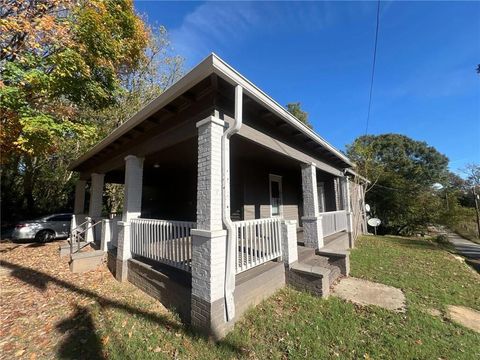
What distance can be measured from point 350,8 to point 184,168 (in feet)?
23.5

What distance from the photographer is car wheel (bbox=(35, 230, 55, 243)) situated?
38.1 ft

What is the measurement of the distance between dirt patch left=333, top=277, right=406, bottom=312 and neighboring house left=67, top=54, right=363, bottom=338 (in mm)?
363

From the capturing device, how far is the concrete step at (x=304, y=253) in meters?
5.84

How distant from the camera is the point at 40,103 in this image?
8375 millimetres

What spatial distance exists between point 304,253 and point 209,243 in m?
3.42

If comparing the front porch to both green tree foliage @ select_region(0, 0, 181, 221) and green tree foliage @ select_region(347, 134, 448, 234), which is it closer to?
green tree foliage @ select_region(0, 0, 181, 221)

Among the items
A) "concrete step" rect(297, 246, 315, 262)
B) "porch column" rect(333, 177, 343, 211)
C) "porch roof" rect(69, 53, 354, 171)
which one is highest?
"porch roof" rect(69, 53, 354, 171)

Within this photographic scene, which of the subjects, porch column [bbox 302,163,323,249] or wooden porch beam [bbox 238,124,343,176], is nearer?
wooden porch beam [bbox 238,124,343,176]

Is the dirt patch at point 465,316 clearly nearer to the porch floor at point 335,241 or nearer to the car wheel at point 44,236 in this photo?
the porch floor at point 335,241

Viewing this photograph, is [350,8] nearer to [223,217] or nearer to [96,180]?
[223,217]

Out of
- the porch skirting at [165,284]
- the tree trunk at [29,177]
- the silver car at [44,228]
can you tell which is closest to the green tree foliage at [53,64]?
the silver car at [44,228]

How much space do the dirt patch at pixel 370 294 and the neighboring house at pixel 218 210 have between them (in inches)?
14.3

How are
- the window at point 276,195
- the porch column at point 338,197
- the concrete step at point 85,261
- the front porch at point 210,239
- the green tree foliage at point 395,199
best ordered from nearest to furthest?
the front porch at point 210,239
the concrete step at point 85,261
the window at point 276,195
the porch column at point 338,197
the green tree foliage at point 395,199

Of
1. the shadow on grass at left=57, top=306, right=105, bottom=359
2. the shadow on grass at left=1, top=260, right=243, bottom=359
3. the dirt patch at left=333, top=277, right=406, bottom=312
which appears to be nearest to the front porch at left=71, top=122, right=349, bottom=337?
the shadow on grass at left=1, top=260, right=243, bottom=359
